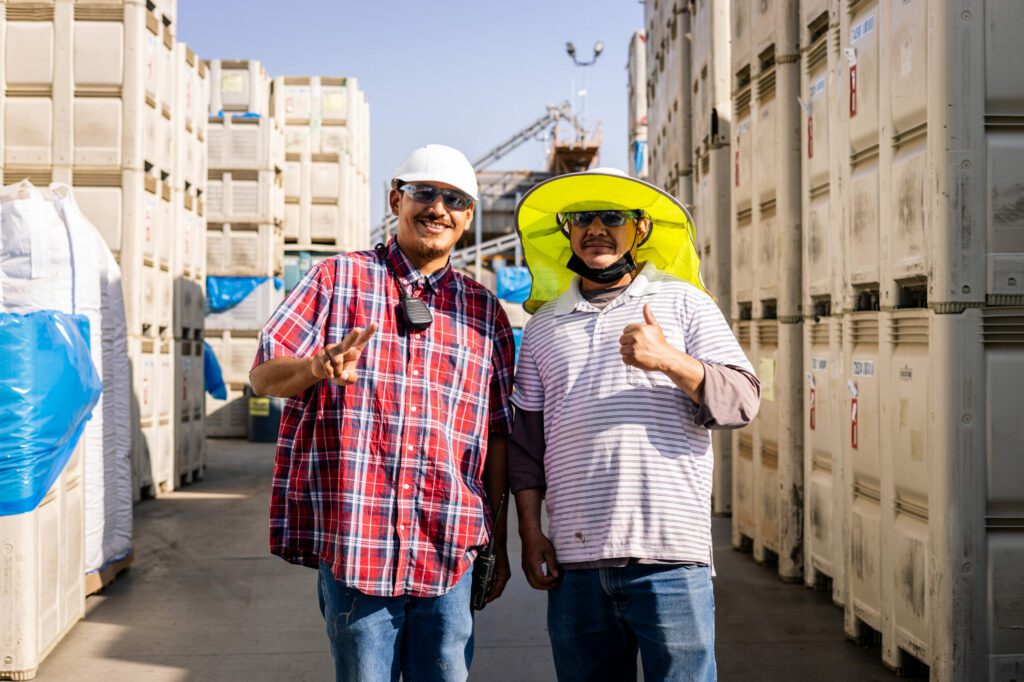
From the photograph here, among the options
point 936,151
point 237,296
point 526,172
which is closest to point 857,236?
point 936,151

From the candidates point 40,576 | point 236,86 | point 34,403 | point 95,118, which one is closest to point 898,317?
point 34,403

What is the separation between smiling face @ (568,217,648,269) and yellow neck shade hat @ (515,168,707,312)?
70mm

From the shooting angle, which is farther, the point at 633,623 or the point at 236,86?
the point at 236,86

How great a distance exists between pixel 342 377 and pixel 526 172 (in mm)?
34123

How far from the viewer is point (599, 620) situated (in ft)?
9.27

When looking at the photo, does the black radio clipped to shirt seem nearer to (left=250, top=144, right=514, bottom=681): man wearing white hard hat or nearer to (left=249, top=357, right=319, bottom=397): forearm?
(left=250, top=144, right=514, bottom=681): man wearing white hard hat

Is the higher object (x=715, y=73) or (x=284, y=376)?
(x=715, y=73)

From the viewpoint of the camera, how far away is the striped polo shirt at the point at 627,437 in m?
2.76

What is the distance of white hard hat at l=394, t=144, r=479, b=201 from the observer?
2986 mm

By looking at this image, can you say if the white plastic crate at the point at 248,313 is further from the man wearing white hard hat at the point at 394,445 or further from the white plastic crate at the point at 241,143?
the man wearing white hard hat at the point at 394,445

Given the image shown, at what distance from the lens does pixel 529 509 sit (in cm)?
298

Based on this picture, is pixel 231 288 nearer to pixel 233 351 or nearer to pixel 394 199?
pixel 233 351

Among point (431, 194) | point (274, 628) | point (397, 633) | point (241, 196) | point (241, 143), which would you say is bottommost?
point (274, 628)

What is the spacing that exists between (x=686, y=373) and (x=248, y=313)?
14652 millimetres
